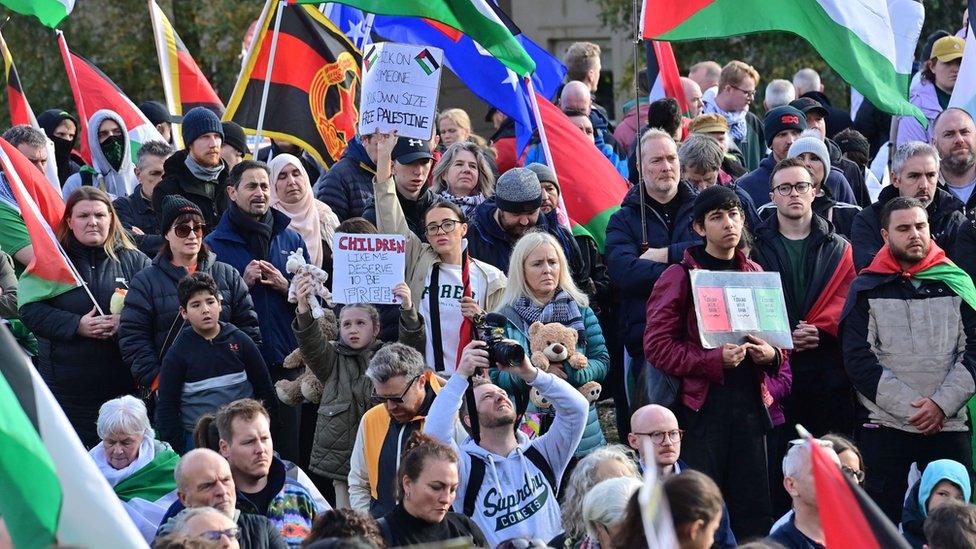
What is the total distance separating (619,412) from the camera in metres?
10.4

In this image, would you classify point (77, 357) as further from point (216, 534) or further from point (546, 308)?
point (216, 534)

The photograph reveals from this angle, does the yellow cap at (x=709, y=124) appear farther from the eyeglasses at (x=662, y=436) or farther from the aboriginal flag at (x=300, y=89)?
the eyeglasses at (x=662, y=436)

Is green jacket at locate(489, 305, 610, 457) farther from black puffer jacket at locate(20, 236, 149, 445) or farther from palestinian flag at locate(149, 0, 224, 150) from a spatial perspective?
palestinian flag at locate(149, 0, 224, 150)

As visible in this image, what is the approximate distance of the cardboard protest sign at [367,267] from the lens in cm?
892

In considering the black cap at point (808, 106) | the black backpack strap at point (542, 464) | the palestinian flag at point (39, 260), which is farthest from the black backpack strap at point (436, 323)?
the black cap at point (808, 106)

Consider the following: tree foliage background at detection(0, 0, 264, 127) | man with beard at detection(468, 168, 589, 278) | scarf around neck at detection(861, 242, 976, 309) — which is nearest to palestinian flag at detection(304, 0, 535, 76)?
man with beard at detection(468, 168, 589, 278)

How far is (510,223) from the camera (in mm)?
9766

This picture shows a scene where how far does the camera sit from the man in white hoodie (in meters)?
7.82

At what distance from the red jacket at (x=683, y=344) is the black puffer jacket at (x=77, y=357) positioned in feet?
9.22

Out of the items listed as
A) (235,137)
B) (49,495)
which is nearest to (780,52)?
(235,137)

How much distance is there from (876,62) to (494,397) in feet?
8.98

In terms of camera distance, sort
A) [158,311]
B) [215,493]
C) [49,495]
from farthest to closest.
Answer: [158,311]
[215,493]
[49,495]

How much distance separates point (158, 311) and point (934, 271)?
3.82 m

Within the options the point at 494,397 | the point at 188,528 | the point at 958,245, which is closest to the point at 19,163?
the point at 494,397
